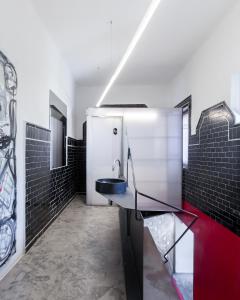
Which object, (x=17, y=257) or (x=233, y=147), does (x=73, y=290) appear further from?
(x=233, y=147)

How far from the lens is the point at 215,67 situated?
3072mm

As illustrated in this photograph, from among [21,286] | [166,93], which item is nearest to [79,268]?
[21,286]

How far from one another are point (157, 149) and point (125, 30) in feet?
7.76

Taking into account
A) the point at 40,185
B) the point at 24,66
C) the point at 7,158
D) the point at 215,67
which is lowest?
the point at 40,185

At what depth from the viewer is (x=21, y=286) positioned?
178cm

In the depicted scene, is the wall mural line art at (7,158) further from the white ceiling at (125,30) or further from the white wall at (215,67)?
the white wall at (215,67)

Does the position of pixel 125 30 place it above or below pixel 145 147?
above

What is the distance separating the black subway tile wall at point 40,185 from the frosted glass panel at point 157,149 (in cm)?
153

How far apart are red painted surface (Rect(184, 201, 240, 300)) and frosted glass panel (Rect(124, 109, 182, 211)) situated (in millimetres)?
1117

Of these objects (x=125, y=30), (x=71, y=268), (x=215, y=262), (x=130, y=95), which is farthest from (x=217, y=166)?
(x=130, y=95)

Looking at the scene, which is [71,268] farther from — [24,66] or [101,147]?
[101,147]

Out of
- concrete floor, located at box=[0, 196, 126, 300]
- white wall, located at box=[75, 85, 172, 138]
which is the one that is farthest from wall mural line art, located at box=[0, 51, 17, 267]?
white wall, located at box=[75, 85, 172, 138]

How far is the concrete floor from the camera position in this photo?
1.70m

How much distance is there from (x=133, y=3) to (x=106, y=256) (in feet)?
9.07
